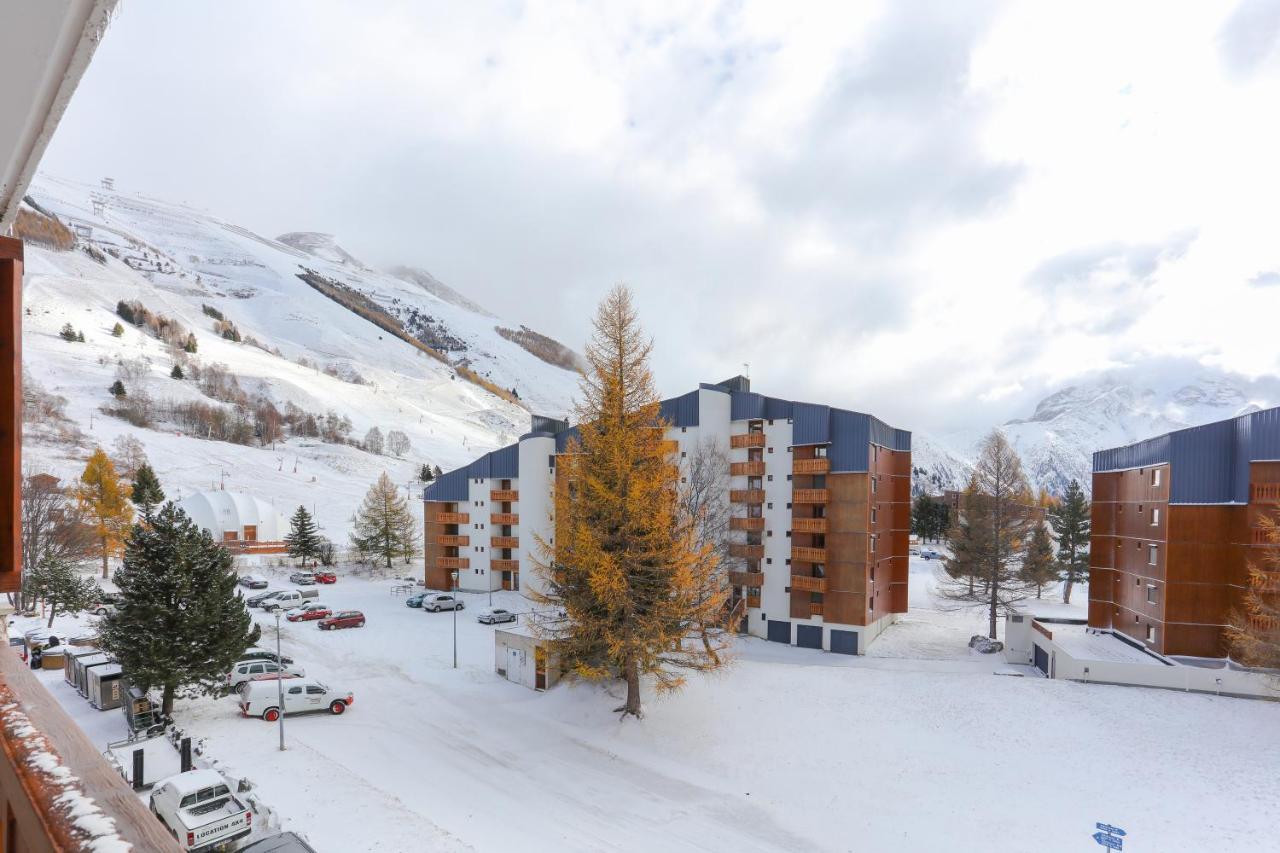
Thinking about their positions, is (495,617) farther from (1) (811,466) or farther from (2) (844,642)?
(1) (811,466)

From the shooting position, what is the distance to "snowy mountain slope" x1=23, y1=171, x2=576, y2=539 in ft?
270

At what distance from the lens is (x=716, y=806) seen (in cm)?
1752

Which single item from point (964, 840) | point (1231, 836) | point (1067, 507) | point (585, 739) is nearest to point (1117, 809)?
point (1231, 836)

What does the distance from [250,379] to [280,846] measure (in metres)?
128

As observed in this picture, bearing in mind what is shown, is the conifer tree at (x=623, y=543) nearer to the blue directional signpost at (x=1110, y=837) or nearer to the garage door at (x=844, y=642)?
the blue directional signpost at (x=1110, y=837)

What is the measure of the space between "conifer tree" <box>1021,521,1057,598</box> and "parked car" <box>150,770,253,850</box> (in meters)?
43.1

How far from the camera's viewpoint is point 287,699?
21.9m

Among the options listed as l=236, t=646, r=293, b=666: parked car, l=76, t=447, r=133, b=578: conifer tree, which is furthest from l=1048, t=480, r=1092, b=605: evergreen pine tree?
l=76, t=447, r=133, b=578: conifer tree

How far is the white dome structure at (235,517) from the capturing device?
207 feet

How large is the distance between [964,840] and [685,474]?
77.2ft

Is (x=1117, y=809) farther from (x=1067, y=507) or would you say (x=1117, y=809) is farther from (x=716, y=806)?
(x=1067, y=507)

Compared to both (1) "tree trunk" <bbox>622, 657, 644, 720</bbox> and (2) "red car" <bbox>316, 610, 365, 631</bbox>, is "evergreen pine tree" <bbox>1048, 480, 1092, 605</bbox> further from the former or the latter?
(2) "red car" <bbox>316, 610, 365, 631</bbox>

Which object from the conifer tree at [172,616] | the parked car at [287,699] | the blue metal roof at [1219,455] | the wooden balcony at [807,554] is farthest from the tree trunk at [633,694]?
the blue metal roof at [1219,455]

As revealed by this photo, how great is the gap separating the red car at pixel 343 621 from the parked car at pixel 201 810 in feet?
71.5
